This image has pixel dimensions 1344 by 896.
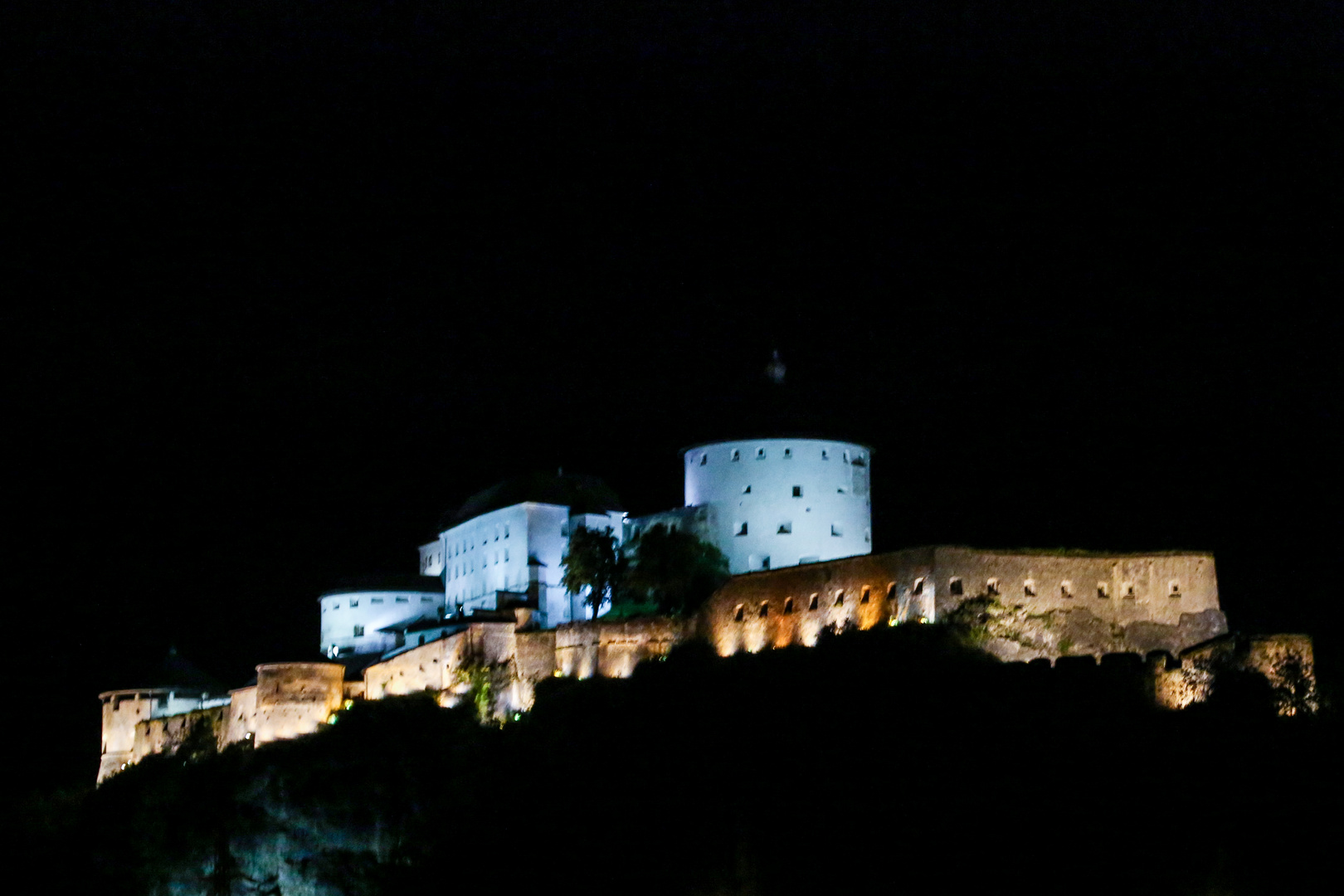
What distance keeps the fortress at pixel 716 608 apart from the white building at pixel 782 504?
0.23 feet

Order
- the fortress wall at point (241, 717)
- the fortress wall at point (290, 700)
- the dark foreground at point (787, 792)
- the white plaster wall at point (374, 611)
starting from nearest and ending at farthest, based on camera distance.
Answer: the dark foreground at point (787, 792)
the fortress wall at point (290, 700)
the fortress wall at point (241, 717)
the white plaster wall at point (374, 611)

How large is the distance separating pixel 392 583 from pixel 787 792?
33.2 m

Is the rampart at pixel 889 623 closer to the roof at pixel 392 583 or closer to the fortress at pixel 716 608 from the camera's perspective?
the fortress at pixel 716 608

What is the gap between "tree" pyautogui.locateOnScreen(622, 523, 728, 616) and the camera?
72375 millimetres

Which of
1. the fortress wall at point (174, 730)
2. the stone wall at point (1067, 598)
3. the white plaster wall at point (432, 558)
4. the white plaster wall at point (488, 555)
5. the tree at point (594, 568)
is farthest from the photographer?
the white plaster wall at point (432, 558)

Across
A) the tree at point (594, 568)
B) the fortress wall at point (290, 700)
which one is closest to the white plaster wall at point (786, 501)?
the tree at point (594, 568)

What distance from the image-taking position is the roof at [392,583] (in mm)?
88375

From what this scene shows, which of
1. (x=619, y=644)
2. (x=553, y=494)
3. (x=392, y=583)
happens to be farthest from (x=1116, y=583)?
(x=392, y=583)

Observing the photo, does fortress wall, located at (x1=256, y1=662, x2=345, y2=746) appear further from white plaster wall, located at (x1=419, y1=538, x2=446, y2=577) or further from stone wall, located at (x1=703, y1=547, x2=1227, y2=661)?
stone wall, located at (x1=703, y1=547, x2=1227, y2=661)

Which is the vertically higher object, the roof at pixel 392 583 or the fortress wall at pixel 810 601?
the roof at pixel 392 583

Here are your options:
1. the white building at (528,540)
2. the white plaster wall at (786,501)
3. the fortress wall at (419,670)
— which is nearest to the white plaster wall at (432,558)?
the white building at (528,540)

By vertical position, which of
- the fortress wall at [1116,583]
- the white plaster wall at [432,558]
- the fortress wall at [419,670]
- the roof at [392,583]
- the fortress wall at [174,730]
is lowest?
the fortress wall at [174,730]

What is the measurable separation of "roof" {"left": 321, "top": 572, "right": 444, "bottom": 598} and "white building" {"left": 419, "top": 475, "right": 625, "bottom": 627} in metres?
1.66

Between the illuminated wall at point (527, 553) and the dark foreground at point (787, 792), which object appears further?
the illuminated wall at point (527, 553)
